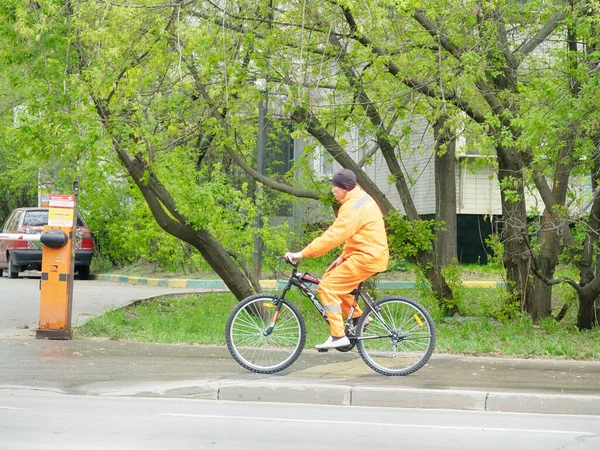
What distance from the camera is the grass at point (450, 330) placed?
503 inches

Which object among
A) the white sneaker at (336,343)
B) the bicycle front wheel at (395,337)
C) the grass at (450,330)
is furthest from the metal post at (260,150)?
the white sneaker at (336,343)

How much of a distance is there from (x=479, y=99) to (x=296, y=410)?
802 centimetres

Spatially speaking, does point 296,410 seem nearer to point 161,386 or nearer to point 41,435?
point 161,386

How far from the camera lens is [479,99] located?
51.5 ft

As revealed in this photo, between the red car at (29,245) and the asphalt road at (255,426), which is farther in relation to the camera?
the red car at (29,245)

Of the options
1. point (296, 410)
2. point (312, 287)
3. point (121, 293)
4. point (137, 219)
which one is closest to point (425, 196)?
point (137, 219)

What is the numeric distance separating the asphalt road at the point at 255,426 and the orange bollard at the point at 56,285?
403 cm

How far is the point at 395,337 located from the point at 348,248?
951 millimetres

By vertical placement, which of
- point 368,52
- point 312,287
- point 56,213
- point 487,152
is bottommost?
point 312,287

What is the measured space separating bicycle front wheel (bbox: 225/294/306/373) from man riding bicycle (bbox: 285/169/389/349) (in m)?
0.32

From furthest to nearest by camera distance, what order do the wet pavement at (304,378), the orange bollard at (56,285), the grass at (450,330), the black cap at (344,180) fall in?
the orange bollard at (56,285) → the grass at (450,330) → the black cap at (344,180) → the wet pavement at (304,378)

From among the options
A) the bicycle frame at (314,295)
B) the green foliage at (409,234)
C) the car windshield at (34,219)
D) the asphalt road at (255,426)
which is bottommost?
the asphalt road at (255,426)

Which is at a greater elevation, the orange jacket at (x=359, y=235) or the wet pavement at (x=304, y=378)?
the orange jacket at (x=359, y=235)

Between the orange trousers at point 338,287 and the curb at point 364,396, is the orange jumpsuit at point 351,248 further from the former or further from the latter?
the curb at point 364,396
